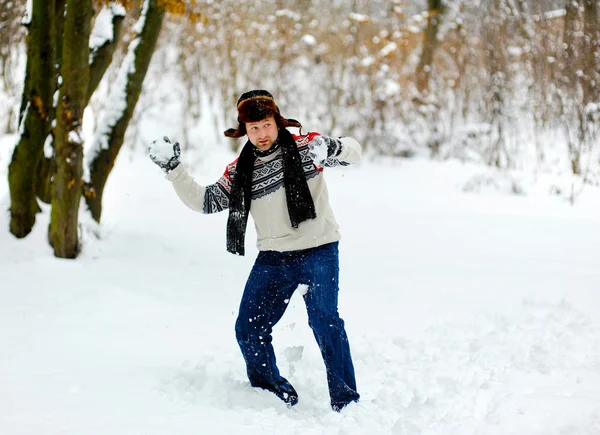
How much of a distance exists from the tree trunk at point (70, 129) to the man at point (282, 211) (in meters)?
2.49

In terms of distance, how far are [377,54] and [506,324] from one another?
912 centimetres

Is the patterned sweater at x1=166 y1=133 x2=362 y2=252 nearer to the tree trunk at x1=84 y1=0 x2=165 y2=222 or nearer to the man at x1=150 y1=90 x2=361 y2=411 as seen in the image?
the man at x1=150 y1=90 x2=361 y2=411

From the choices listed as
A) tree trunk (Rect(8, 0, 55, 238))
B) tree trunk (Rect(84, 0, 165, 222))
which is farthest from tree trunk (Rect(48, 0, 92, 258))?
tree trunk (Rect(84, 0, 165, 222))

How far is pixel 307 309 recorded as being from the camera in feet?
11.1

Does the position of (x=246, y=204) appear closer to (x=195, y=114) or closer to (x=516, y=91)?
(x=195, y=114)

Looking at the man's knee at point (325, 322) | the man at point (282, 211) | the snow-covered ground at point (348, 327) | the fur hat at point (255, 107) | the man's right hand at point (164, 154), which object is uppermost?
the fur hat at point (255, 107)

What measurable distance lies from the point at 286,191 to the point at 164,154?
0.64 m

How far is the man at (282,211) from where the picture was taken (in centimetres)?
331

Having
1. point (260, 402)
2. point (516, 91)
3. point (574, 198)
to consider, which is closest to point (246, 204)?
point (260, 402)

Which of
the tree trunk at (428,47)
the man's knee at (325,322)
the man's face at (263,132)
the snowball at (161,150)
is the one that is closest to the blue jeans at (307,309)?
the man's knee at (325,322)

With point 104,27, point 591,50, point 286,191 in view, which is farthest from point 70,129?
point 591,50

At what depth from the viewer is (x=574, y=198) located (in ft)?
29.3

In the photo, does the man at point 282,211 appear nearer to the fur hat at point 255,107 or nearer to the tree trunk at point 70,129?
the fur hat at point 255,107

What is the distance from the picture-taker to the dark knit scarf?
10.8 ft
